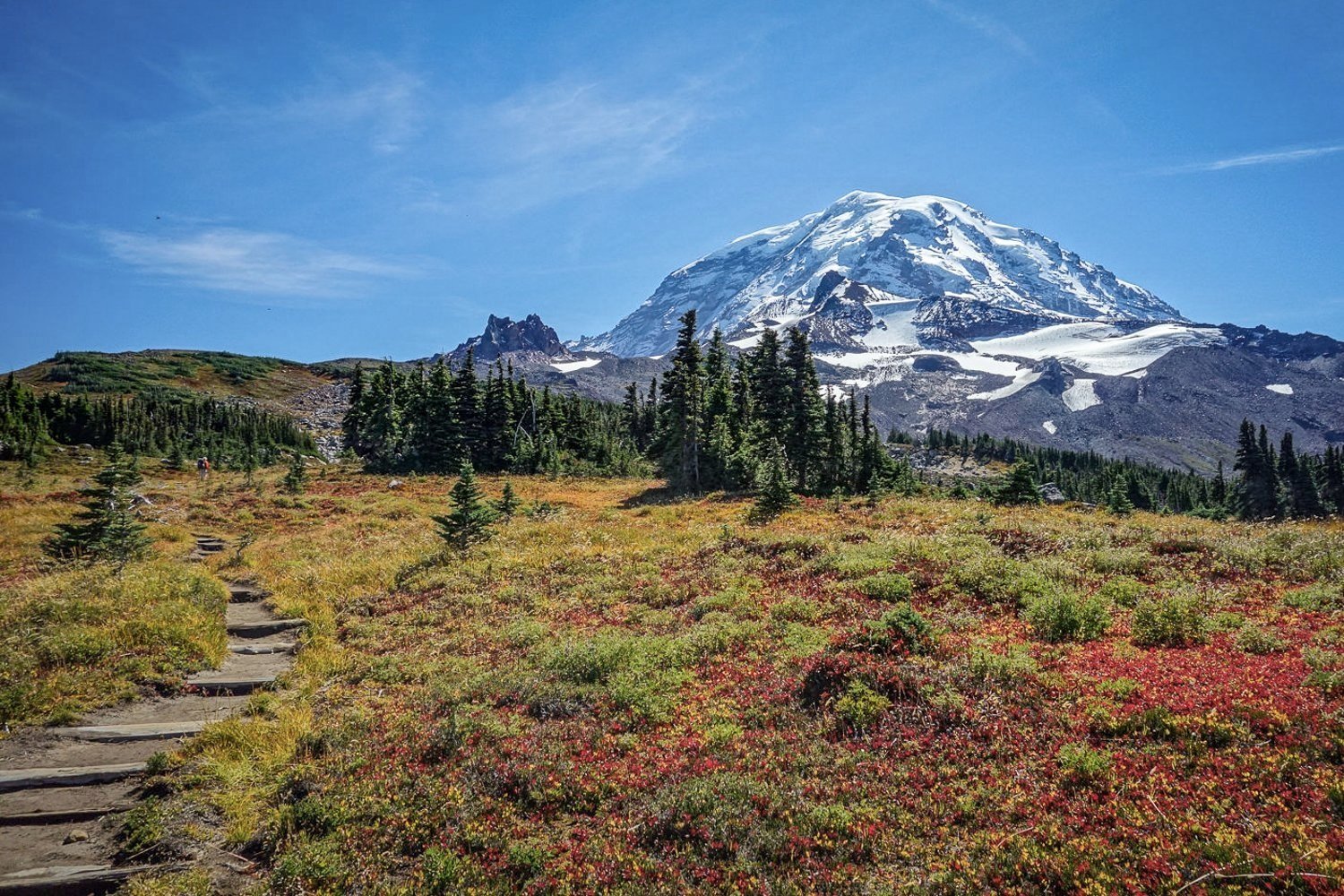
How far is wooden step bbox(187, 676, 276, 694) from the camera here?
13.2 m

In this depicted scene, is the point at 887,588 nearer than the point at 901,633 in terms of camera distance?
No

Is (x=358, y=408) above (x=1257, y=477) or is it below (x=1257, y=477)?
above

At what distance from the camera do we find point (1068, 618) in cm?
1263

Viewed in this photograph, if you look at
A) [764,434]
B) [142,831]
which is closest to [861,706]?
[142,831]

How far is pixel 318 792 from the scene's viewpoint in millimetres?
9453

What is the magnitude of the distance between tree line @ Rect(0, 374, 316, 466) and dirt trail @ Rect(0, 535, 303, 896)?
54262 mm

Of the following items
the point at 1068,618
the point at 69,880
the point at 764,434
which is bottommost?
the point at 69,880

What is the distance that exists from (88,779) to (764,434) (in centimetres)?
4769

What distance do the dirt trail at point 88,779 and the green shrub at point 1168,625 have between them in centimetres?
1649

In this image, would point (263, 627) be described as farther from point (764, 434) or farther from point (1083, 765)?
point (764, 434)

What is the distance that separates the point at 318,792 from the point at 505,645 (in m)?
6.04

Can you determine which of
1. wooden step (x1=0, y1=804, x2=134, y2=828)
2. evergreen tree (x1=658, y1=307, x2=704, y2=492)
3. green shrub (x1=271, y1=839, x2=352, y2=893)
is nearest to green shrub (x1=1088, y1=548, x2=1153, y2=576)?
green shrub (x1=271, y1=839, x2=352, y2=893)

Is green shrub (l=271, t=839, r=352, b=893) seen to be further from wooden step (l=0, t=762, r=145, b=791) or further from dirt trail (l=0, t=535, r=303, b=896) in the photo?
wooden step (l=0, t=762, r=145, b=791)

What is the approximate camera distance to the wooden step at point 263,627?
1708 cm
